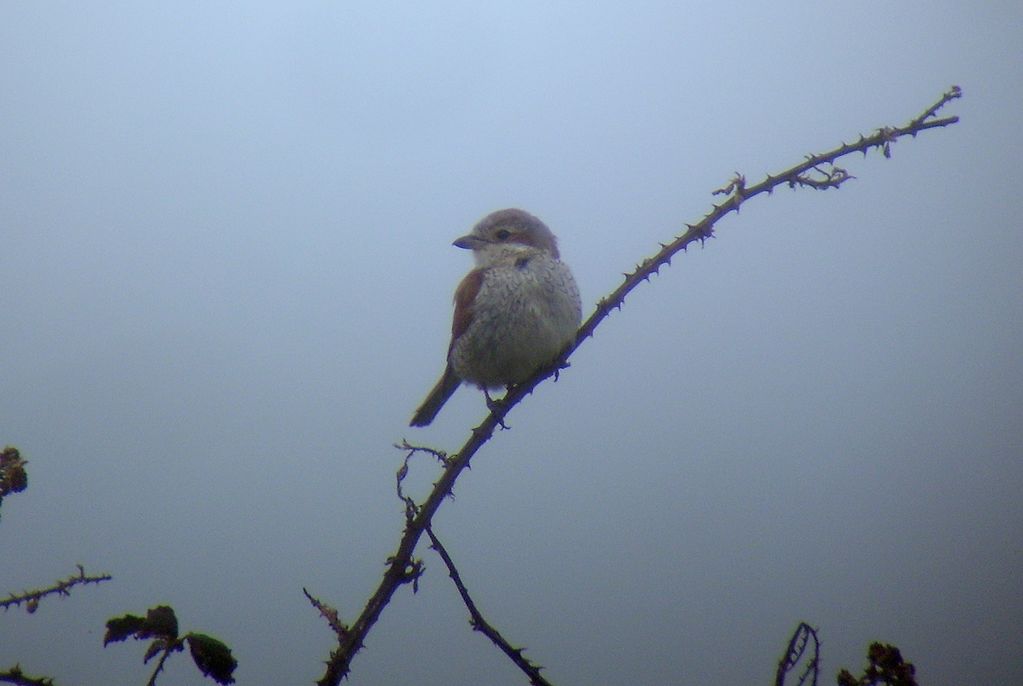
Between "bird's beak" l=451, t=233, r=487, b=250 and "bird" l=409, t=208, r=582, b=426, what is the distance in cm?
10

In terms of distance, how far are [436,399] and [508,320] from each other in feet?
2.17

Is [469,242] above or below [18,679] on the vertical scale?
above

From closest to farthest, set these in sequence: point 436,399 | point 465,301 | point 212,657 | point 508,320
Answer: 1. point 212,657
2. point 508,320
3. point 465,301
4. point 436,399

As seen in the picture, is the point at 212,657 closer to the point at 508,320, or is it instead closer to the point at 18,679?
the point at 18,679

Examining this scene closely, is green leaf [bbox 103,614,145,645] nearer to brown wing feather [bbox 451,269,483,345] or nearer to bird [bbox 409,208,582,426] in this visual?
bird [bbox 409,208,582,426]

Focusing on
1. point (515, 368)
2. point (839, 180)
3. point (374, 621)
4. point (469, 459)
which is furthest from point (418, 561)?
point (515, 368)

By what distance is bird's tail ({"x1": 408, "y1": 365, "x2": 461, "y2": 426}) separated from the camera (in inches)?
151

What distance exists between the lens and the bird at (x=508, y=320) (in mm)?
3418

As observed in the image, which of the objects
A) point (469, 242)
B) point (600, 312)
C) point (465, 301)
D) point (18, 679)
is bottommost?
point (18, 679)

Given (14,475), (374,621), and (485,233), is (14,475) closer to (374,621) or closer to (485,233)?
(374,621)

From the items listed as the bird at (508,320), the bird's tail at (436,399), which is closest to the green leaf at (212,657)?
the bird at (508,320)

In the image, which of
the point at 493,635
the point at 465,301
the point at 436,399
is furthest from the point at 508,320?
the point at 493,635

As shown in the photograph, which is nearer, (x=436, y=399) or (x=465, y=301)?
(x=465, y=301)

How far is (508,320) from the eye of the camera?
3.43m
